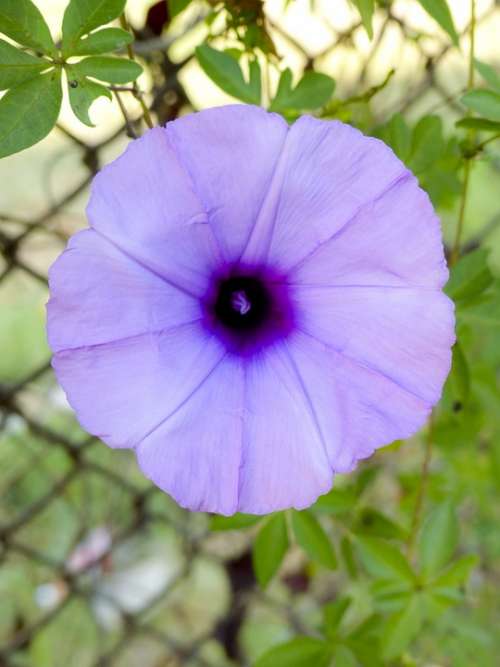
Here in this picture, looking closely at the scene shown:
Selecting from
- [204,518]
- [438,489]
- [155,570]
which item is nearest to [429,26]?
[438,489]

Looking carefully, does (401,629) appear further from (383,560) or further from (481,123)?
(481,123)

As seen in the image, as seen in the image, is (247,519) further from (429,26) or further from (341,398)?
(429,26)

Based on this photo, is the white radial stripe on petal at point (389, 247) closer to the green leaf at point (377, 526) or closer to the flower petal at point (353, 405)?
the flower petal at point (353, 405)

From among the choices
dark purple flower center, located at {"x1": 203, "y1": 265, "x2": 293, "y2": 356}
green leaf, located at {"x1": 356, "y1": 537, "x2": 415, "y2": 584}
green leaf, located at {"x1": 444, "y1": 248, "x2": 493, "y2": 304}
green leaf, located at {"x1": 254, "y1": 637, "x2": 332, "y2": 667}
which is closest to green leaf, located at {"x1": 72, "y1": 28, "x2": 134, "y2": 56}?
dark purple flower center, located at {"x1": 203, "y1": 265, "x2": 293, "y2": 356}

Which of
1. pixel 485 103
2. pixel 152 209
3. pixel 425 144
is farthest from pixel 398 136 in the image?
pixel 152 209

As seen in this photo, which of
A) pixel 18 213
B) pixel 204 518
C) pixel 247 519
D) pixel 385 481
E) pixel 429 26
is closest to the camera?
pixel 247 519

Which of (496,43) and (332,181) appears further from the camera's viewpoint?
(496,43)

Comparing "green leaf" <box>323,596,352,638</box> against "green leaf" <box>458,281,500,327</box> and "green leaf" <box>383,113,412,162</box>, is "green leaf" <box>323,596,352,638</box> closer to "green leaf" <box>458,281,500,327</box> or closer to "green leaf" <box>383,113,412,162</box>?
"green leaf" <box>458,281,500,327</box>

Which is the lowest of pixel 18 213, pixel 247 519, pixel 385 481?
pixel 385 481
